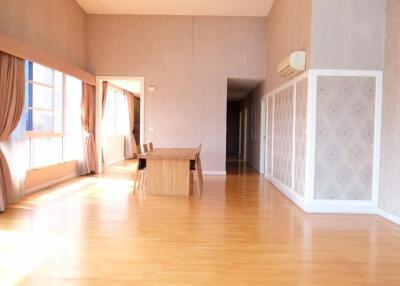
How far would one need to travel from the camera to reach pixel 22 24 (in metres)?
5.09

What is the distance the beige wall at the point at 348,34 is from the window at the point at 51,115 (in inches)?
181

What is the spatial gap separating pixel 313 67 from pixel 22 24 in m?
4.39

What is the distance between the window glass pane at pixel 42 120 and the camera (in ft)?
19.3

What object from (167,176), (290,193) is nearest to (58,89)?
(167,176)

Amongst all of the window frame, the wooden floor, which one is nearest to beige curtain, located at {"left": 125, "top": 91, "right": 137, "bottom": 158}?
the window frame

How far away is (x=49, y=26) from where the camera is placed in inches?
238

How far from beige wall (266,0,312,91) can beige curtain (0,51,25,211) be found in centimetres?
417

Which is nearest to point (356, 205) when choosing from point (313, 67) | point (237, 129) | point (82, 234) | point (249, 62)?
point (313, 67)

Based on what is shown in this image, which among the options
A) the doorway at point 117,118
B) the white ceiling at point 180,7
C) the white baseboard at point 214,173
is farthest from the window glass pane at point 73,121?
the white baseboard at point 214,173

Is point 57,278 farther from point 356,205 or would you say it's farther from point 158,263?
point 356,205

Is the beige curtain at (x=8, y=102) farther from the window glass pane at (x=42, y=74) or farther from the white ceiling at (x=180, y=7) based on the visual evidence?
the white ceiling at (x=180, y=7)

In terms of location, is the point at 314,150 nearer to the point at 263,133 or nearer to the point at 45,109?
the point at 263,133

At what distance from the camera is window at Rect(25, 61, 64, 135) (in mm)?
5686

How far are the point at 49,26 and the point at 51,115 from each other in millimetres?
1663
